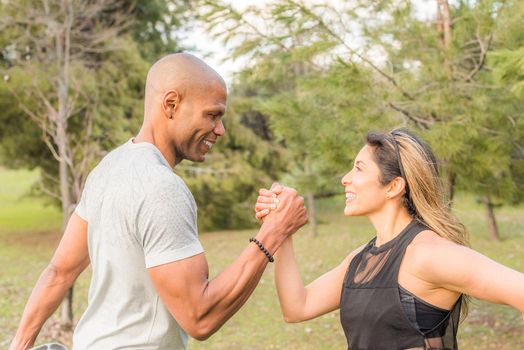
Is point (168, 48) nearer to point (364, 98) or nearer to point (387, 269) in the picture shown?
point (364, 98)

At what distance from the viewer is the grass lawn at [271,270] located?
7793 mm

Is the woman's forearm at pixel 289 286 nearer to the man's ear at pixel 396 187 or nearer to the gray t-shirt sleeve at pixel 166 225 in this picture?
the man's ear at pixel 396 187

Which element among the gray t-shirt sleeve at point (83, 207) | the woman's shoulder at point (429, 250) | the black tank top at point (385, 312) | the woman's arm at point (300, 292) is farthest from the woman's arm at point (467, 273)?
the gray t-shirt sleeve at point (83, 207)

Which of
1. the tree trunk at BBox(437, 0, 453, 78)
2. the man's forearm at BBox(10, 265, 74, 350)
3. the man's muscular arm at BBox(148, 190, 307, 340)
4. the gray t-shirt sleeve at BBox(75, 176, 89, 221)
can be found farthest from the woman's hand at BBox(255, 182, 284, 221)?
the tree trunk at BBox(437, 0, 453, 78)

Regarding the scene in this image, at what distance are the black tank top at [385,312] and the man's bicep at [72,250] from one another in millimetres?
995

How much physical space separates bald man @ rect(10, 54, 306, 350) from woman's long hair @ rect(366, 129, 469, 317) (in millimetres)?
461

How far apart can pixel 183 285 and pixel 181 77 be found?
70 centimetres

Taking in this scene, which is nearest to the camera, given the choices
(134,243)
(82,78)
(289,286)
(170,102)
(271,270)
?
(134,243)

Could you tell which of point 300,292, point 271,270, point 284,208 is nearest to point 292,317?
point 300,292

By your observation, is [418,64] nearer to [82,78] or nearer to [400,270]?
[400,270]

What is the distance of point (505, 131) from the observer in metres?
6.36

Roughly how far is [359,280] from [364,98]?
382 cm

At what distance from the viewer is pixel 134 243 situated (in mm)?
2105

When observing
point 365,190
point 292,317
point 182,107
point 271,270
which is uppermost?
point 182,107
